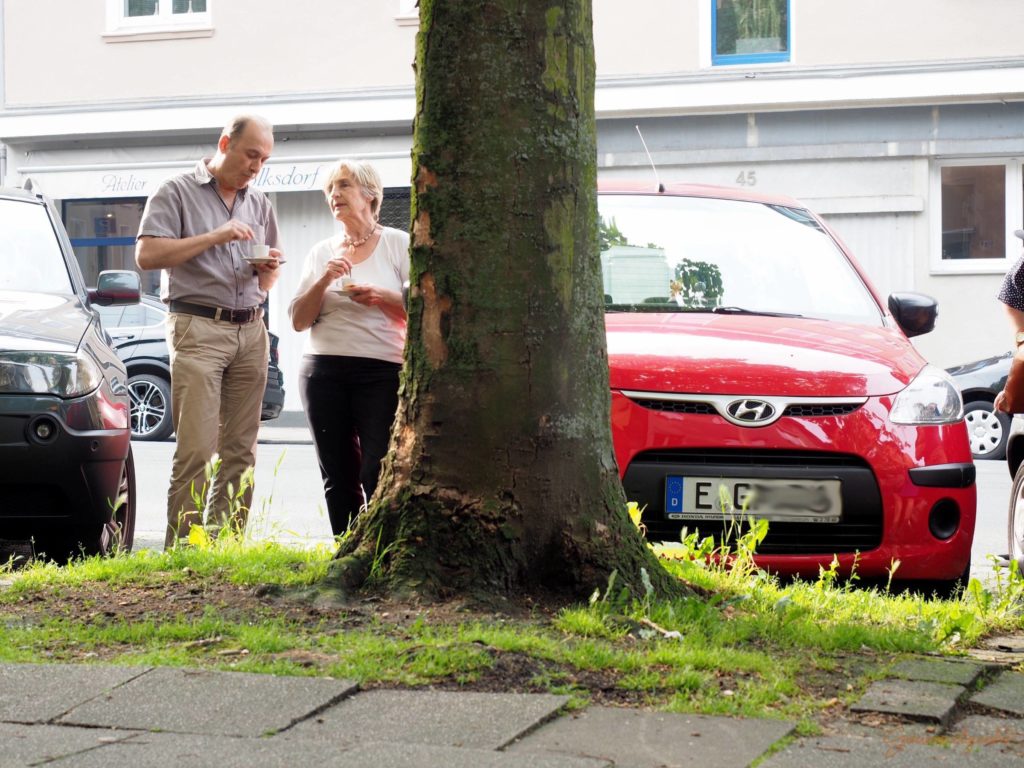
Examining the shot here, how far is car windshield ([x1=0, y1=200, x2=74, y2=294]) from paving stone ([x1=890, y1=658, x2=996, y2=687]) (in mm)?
4682

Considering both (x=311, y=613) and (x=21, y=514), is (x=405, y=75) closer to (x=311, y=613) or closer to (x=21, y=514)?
(x=21, y=514)

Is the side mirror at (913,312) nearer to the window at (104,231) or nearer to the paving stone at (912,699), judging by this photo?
the paving stone at (912,699)

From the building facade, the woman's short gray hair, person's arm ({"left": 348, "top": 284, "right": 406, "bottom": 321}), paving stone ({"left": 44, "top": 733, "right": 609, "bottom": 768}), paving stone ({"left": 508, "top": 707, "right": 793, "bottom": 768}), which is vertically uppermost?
the building facade

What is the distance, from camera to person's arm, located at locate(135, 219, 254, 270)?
6.40m

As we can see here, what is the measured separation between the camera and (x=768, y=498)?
5.50m

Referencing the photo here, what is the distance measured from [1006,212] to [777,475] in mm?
15661

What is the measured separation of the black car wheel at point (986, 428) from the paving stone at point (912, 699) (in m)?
11.9

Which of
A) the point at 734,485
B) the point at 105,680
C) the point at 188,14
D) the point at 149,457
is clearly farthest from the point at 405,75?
the point at 105,680

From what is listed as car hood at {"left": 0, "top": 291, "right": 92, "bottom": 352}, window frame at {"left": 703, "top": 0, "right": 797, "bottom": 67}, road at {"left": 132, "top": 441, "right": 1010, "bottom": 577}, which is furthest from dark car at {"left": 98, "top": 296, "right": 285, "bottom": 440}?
car hood at {"left": 0, "top": 291, "right": 92, "bottom": 352}

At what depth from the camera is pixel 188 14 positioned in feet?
74.6

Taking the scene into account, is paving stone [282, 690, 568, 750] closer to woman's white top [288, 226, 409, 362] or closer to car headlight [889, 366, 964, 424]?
car headlight [889, 366, 964, 424]

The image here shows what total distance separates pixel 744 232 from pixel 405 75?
50.2 ft

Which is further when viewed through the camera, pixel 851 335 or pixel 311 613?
pixel 851 335

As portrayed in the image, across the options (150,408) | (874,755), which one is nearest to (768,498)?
(874,755)
